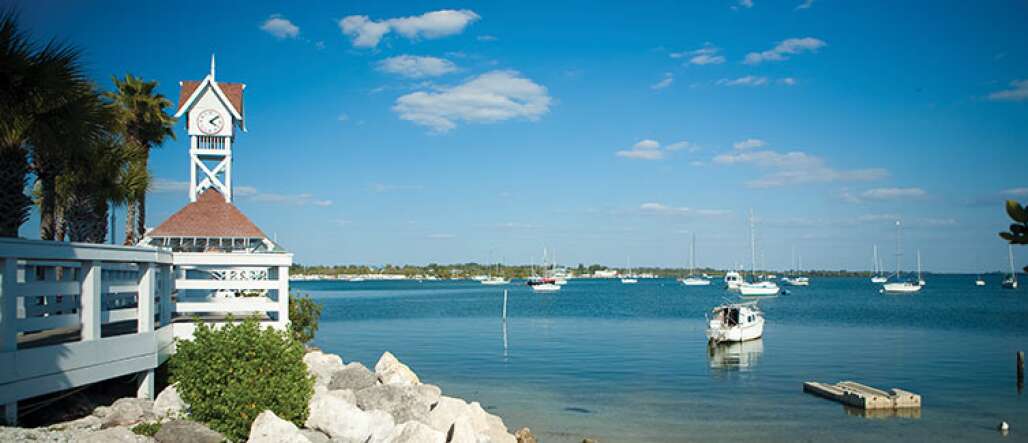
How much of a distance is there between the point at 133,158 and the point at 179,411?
37.6ft

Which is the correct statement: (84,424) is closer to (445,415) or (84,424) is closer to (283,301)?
(283,301)

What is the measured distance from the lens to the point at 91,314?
12109mm

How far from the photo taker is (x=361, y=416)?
12703 millimetres

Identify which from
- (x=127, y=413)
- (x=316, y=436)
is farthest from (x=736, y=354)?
(x=127, y=413)

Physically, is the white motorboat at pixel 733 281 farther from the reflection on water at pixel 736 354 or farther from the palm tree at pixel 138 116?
the palm tree at pixel 138 116

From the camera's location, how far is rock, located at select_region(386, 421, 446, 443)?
11.7 meters

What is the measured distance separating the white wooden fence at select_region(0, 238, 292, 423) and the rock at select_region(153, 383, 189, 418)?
2.57ft

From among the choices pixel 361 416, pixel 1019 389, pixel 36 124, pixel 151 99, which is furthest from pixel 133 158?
pixel 1019 389

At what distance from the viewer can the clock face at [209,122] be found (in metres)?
21.4

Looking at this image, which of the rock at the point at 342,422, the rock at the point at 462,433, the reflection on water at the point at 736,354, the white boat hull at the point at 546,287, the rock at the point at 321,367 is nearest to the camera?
the rock at the point at 342,422

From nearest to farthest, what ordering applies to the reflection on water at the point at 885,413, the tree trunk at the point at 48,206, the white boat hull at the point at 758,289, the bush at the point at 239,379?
the bush at the point at 239,379 → the tree trunk at the point at 48,206 → the reflection on water at the point at 885,413 → the white boat hull at the point at 758,289

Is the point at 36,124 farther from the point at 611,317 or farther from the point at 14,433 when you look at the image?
the point at 611,317

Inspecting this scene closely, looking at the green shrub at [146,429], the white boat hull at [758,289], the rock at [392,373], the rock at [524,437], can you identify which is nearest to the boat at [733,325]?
the rock at [392,373]

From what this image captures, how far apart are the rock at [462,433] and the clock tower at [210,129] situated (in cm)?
1086
